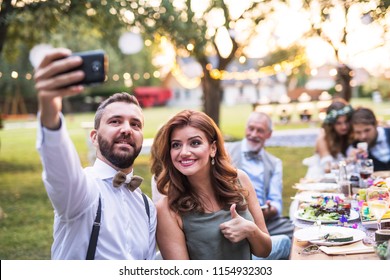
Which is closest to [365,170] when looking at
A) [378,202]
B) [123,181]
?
[378,202]

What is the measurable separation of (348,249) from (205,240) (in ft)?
2.16

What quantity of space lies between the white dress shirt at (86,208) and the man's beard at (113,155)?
42mm

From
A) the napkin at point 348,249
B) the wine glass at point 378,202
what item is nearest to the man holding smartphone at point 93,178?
the napkin at point 348,249

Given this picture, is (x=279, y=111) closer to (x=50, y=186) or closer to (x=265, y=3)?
(x=265, y=3)

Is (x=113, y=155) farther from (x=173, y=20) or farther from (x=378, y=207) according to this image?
(x=173, y=20)

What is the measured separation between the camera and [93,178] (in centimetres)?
204

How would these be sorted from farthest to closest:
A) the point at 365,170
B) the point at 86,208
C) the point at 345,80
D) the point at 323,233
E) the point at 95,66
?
1. the point at 345,80
2. the point at 365,170
3. the point at 323,233
4. the point at 86,208
5. the point at 95,66

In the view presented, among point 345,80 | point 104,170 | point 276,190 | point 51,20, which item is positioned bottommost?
point 276,190

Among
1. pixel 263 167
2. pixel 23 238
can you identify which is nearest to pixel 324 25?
pixel 263 167

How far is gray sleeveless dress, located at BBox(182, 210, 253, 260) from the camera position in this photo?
2.34 metres

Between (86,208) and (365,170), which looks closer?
(86,208)

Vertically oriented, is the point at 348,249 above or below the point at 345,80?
below

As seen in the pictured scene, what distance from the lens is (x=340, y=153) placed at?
5.18m

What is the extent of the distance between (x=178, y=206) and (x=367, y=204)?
47.7 inches
